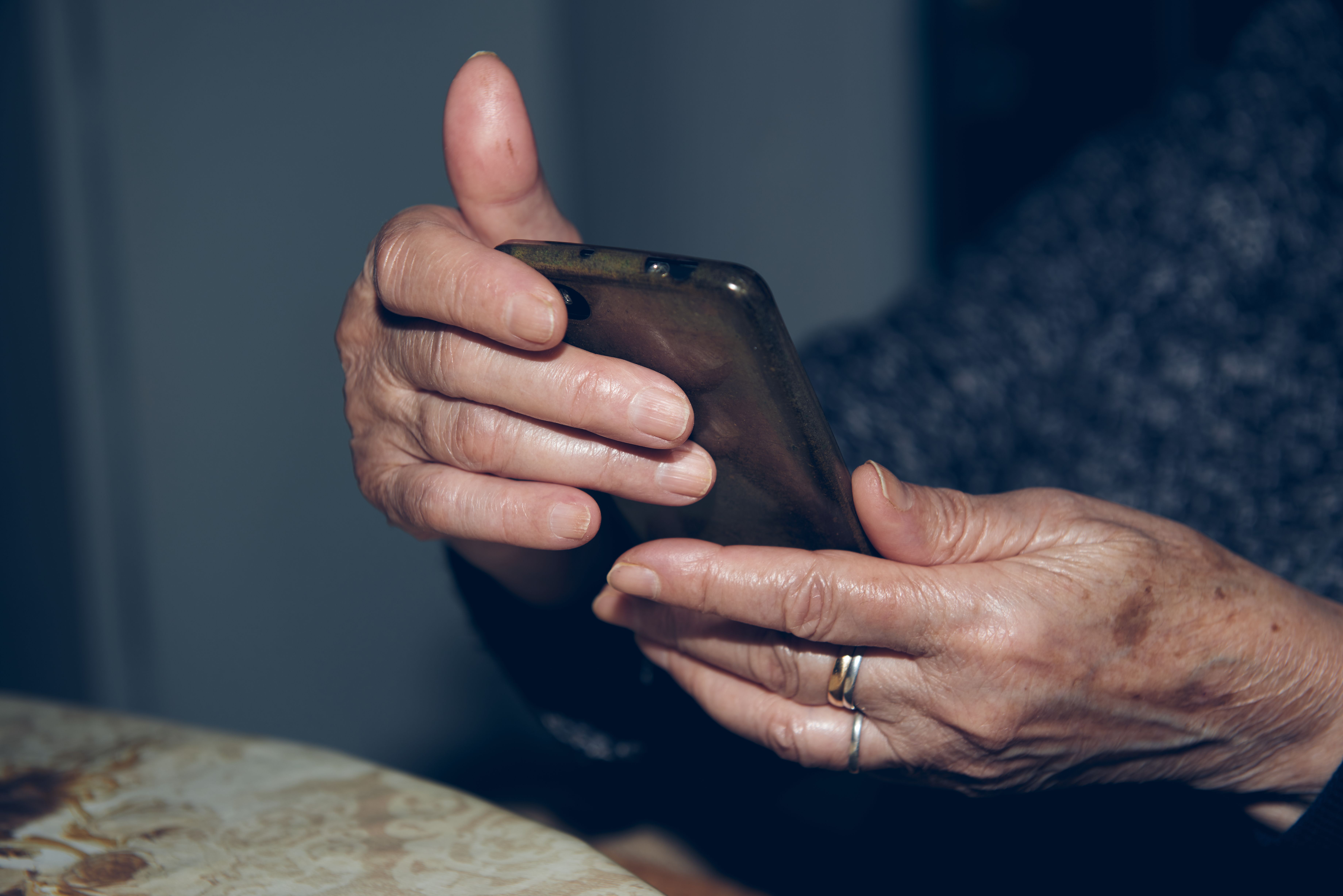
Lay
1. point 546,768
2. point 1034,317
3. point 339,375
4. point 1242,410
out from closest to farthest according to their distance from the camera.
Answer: point 1242,410 → point 1034,317 → point 339,375 → point 546,768

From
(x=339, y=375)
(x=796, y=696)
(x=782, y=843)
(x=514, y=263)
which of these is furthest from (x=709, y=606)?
(x=339, y=375)

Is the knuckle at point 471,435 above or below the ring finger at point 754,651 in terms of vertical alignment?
above

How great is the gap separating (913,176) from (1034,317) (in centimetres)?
79

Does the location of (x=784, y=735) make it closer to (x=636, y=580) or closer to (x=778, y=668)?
(x=778, y=668)

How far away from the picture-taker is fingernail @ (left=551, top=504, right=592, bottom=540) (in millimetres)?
467

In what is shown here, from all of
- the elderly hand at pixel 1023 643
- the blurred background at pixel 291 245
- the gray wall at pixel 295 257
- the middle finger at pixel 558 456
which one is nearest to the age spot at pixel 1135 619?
the elderly hand at pixel 1023 643

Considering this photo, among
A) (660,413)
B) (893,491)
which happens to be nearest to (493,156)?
(660,413)

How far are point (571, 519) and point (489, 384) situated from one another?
0.28 ft

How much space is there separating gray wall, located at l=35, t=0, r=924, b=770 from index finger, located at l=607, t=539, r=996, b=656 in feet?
3.82

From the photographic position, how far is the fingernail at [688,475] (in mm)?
458

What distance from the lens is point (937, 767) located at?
51 centimetres

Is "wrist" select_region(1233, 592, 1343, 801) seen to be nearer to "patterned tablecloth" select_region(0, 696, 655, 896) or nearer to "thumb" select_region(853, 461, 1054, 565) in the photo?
"thumb" select_region(853, 461, 1054, 565)

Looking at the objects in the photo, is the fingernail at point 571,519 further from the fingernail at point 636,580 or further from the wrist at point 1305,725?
the wrist at point 1305,725

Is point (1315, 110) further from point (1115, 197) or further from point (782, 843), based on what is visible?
point (782, 843)
